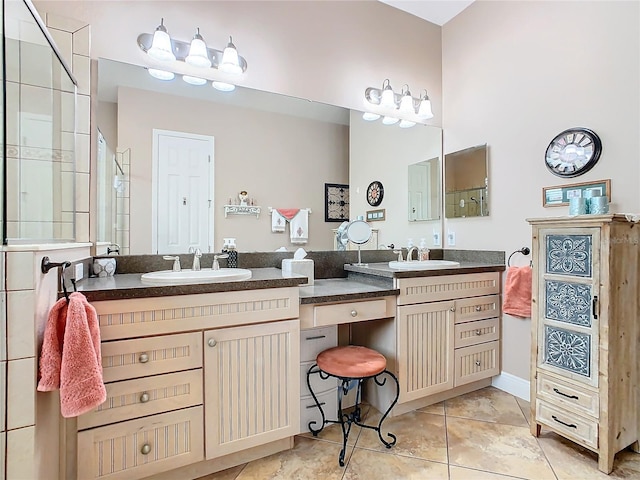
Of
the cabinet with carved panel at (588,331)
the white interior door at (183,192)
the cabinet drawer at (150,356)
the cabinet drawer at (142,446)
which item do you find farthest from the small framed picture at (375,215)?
the cabinet drawer at (142,446)

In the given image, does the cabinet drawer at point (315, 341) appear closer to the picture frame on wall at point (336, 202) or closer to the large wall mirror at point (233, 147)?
the large wall mirror at point (233, 147)

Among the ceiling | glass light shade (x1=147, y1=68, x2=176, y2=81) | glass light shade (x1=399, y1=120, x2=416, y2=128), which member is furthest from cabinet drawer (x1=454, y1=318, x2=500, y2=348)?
the ceiling

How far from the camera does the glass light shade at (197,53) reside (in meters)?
1.85

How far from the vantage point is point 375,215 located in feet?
8.34

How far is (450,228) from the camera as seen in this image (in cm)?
277

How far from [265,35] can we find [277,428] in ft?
7.56

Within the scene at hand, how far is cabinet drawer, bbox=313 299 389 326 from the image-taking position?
1711 mm

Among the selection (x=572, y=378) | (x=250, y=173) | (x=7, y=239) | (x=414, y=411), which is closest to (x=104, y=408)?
(x=7, y=239)

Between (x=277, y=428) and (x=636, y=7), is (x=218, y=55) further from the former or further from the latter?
(x=636, y=7)

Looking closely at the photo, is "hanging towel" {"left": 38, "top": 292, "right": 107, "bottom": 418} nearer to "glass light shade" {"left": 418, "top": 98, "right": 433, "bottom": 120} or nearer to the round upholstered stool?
the round upholstered stool

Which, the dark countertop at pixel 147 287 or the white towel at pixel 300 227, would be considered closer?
the dark countertop at pixel 147 287

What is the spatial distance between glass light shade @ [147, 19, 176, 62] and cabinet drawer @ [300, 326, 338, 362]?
5.57ft

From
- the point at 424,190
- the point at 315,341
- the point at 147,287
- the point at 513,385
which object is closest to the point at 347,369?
the point at 315,341

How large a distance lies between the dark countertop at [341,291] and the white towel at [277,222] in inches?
17.0
